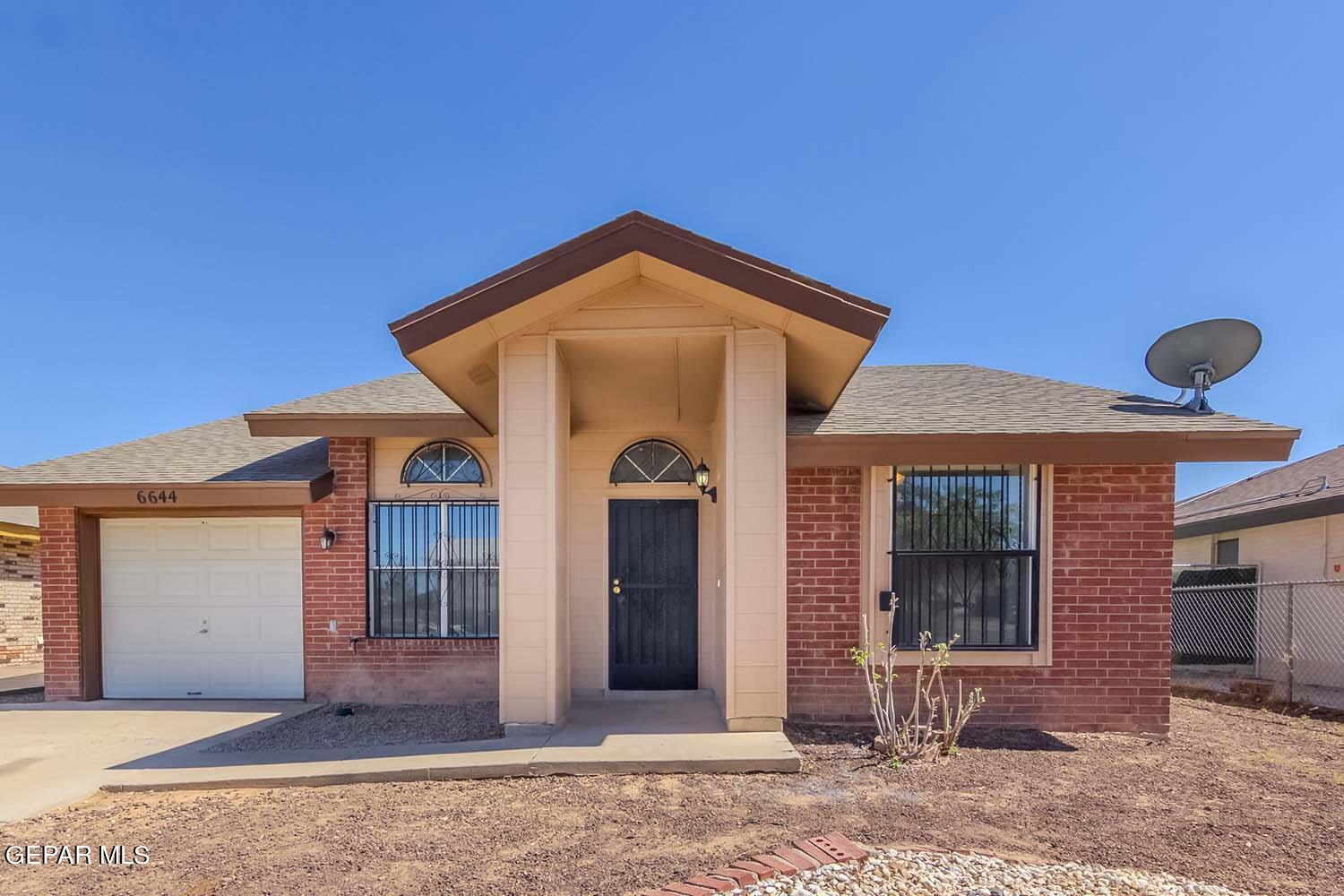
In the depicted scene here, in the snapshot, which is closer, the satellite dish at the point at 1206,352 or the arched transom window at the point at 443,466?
the satellite dish at the point at 1206,352

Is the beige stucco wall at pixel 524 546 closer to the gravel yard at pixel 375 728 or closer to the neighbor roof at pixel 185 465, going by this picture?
the gravel yard at pixel 375 728

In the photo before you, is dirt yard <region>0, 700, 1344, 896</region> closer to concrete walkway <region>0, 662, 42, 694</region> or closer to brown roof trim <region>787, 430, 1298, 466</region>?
brown roof trim <region>787, 430, 1298, 466</region>

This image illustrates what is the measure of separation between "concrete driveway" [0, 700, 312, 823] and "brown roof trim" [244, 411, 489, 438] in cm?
287

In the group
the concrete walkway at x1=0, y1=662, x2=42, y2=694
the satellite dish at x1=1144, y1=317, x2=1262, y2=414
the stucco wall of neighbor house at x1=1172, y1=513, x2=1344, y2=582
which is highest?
the satellite dish at x1=1144, y1=317, x2=1262, y2=414

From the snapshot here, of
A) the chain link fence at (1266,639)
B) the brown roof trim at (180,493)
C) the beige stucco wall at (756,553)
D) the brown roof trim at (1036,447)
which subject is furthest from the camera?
the chain link fence at (1266,639)

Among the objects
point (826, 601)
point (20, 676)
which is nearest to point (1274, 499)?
point (826, 601)

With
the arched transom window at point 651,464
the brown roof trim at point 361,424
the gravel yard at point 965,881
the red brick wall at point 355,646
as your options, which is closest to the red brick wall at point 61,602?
the red brick wall at point 355,646

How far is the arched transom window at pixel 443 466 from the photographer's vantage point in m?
7.72

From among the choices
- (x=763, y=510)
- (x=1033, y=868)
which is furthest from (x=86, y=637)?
(x=1033, y=868)

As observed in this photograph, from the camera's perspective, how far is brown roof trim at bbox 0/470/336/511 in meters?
7.23

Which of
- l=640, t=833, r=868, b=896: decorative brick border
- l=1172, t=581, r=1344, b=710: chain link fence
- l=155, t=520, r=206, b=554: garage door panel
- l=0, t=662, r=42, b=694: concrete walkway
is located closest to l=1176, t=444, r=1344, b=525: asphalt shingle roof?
l=1172, t=581, r=1344, b=710: chain link fence

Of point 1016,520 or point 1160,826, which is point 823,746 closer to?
point 1160,826

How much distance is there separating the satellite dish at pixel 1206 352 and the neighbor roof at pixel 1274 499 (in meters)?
3.78

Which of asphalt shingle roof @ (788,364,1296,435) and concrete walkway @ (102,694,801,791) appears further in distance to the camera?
asphalt shingle roof @ (788,364,1296,435)
